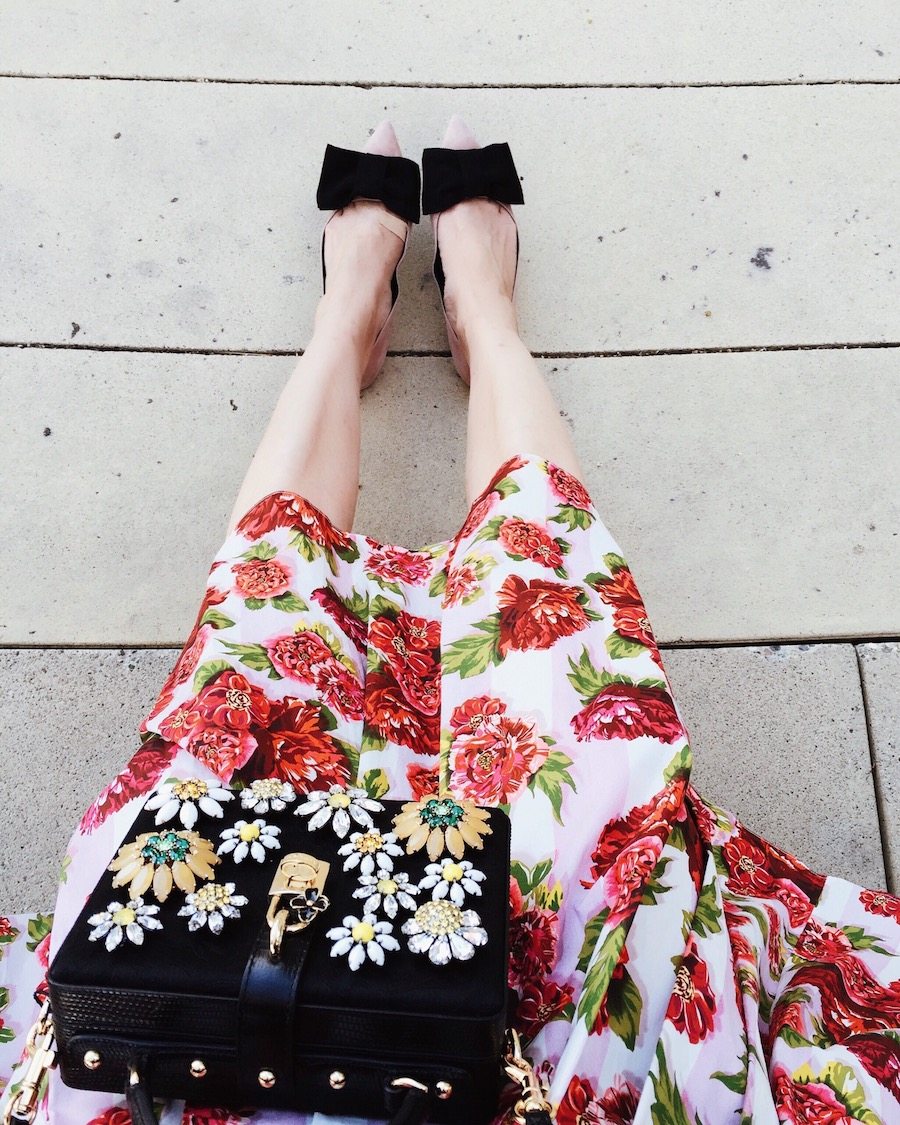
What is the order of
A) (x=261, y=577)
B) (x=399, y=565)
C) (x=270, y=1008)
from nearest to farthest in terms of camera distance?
(x=270, y=1008) < (x=261, y=577) < (x=399, y=565)

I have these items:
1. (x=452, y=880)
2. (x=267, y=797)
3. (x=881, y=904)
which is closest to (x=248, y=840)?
(x=267, y=797)

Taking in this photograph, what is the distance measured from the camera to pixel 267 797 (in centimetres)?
65

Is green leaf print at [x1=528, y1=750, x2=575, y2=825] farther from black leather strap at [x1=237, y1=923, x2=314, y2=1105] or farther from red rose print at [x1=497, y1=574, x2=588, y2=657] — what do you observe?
black leather strap at [x1=237, y1=923, x2=314, y2=1105]

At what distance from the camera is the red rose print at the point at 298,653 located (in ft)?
2.65

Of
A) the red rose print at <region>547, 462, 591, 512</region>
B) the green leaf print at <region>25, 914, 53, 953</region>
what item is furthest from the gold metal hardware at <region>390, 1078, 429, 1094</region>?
the red rose print at <region>547, 462, 591, 512</region>

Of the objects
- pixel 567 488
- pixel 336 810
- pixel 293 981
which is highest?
pixel 567 488

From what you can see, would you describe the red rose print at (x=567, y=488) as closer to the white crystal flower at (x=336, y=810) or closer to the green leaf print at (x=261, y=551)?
the green leaf print at (x=261, y=551)

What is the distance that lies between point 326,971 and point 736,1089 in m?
0.33

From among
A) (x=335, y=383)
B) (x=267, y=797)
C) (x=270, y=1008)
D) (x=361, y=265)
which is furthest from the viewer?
(x=361, y=265)

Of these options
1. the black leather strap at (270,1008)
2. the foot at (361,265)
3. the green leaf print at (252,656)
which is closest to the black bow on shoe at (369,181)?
the foot at (361,265)

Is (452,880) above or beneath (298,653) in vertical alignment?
beneath

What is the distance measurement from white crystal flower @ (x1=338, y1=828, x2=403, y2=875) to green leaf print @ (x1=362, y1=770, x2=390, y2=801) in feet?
0.52

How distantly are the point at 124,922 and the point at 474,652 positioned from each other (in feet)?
1.28

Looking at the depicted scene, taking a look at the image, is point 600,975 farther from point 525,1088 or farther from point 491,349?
point 491,349
